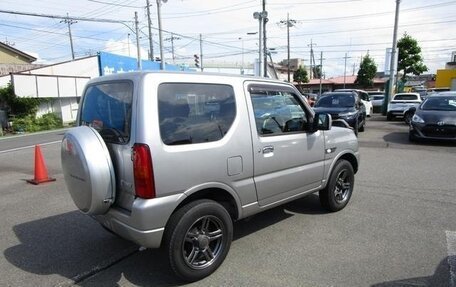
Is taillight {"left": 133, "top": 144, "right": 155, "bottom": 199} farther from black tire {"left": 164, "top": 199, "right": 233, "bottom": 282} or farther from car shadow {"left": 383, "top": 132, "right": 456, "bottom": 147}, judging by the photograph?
car shadow {"left": 383, "top": 132, "right": 456, "bottom": 147}

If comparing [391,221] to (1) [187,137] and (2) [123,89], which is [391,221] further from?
(2) [123,89]

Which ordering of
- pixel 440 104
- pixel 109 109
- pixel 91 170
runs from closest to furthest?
1. pixel 91 170
2. pixel 109 109
3. pixel 440 104

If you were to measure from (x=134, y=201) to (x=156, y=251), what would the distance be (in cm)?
120

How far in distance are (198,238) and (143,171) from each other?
888 millimetres

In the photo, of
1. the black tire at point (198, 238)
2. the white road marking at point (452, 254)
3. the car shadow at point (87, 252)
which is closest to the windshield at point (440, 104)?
the white road marking at point (452, 254)

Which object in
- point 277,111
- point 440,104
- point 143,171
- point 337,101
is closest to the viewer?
point 143,171

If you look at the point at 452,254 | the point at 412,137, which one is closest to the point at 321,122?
the point at 452,254

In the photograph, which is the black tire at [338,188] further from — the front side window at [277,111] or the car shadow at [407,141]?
the car shadow at [407,141]

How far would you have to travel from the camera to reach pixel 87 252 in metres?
4.08

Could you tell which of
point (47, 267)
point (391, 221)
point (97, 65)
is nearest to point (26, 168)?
point (47, 267)

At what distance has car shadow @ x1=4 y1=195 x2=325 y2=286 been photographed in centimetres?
353

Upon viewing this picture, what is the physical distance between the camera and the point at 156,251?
13.4 feet

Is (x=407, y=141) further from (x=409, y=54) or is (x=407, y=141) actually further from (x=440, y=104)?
(x=409, y=54)

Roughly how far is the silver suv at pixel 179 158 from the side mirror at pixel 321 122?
0.49m
